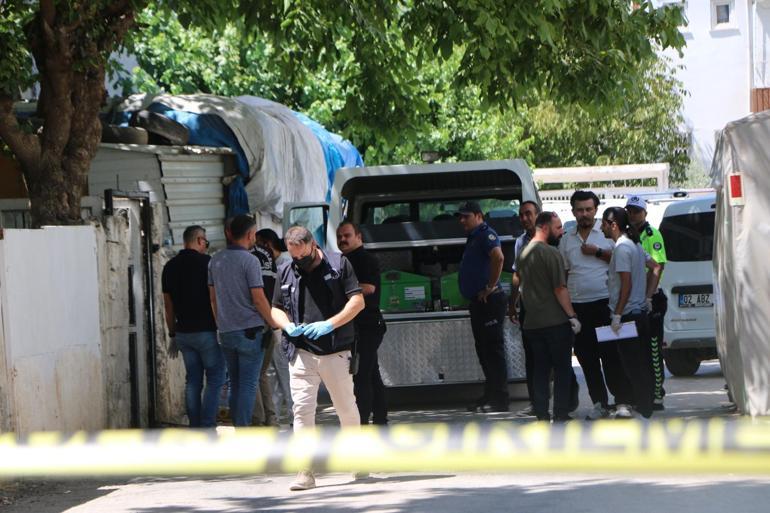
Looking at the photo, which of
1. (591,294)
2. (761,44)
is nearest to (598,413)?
(591,294)

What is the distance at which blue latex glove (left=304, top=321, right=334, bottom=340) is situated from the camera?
9.21m

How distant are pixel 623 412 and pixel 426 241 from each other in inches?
97.5

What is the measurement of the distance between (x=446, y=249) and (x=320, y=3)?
2648 mm

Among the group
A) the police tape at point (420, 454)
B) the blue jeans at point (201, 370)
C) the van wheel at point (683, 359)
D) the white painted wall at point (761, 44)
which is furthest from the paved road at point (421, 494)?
the white painted wall at point (761, 44)

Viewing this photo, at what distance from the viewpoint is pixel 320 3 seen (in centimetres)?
1400

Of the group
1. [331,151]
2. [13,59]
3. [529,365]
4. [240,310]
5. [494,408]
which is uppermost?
[13,59]

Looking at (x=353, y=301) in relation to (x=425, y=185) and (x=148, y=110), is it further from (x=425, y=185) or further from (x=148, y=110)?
(x=148, y=110)

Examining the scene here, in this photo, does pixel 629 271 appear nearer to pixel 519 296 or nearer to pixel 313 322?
pixel 519 296

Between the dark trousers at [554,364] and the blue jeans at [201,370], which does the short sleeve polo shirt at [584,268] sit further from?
the blue jeans at [201,370]

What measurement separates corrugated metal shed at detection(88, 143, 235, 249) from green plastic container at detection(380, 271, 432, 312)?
2.30 metres

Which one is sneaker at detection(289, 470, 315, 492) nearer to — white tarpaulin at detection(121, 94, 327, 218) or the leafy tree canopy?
the leafy tree canopy

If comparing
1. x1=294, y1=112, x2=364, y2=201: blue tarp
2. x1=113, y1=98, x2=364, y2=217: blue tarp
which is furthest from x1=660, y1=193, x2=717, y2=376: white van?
x1=294, y1=112, x2=364, y2=201: blue tarp

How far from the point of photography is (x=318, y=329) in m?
9.23

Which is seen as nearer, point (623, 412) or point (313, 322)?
point (313, 322)
